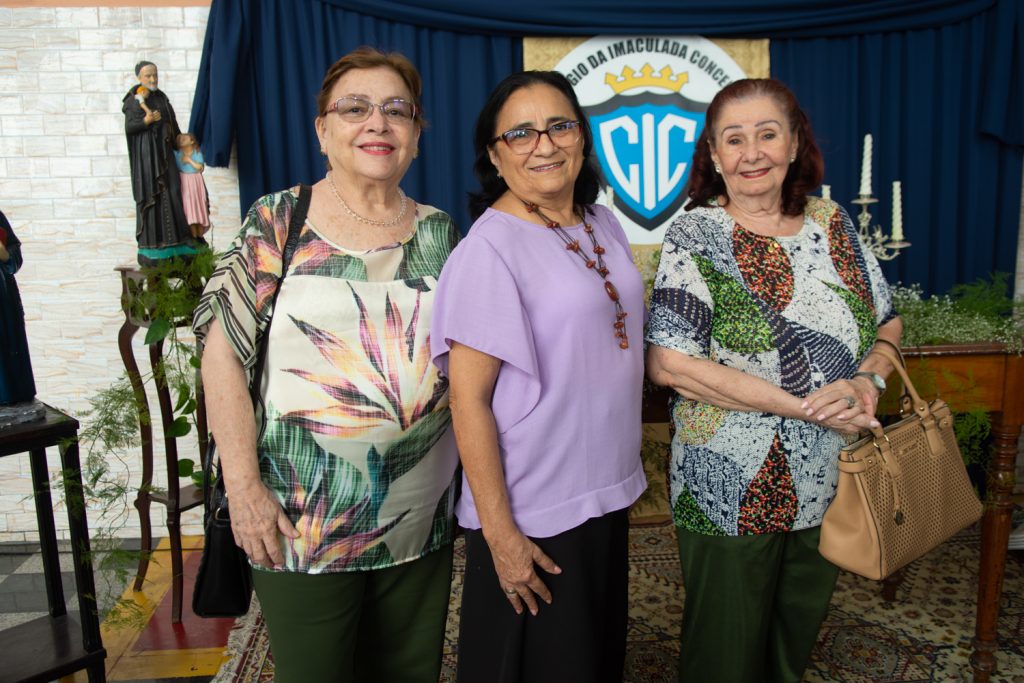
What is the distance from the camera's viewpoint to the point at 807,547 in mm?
1734

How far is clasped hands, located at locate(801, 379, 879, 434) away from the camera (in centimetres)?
159

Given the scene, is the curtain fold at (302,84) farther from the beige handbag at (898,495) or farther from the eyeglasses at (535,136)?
the beige handbag at (898,495)

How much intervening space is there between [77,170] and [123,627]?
1.94 metres

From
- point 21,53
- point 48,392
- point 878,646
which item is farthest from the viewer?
point 48,392

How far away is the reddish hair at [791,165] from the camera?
5.56ft

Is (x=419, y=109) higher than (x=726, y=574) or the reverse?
higher

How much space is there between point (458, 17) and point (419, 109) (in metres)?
1.99

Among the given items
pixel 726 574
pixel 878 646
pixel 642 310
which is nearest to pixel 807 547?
pixel 726 574

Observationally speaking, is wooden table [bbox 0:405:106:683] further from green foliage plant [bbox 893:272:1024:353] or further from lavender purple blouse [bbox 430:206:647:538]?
green foliage plant [bbox 893:272:1024:353]

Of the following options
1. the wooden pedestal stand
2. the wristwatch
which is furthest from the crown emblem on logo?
the wristwatch

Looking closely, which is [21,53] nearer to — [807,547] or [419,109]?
[419,109]

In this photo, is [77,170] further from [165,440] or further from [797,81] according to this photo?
[797,81]

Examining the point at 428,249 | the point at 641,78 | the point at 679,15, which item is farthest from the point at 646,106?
the point at 428,249

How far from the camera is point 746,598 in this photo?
170 centimetres
